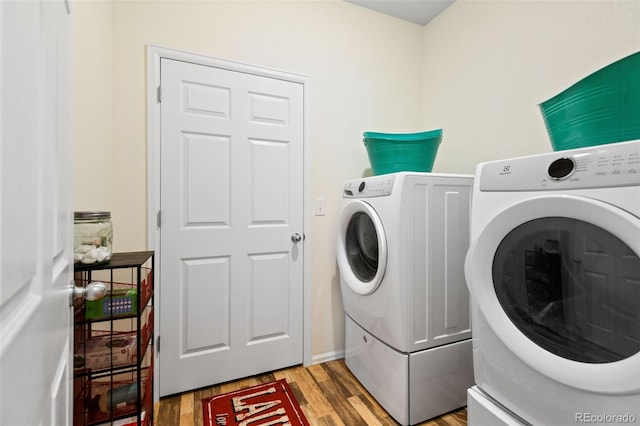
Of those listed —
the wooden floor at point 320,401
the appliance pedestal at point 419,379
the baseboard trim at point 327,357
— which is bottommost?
the wooden floor at point 320,401

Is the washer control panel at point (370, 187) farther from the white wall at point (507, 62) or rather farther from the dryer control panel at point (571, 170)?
the white wall at point (507, 62)

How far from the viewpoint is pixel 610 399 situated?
76 centimetres

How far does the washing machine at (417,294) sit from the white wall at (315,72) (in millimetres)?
459

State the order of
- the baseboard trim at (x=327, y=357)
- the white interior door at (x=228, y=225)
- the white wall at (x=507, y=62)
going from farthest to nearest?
the baseboard trim at (x=327, y=357) → the white interior door at (x=228, y=225) → the white wall at (x=507, y=62)

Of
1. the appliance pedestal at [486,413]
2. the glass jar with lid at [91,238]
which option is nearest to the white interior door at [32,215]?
the glass jar with lid at [91,238]

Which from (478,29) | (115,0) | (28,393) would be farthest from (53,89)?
(478,29)

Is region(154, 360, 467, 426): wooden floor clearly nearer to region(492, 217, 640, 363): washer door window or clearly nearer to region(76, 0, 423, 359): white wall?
region(76, 0, 423, 359): white wall

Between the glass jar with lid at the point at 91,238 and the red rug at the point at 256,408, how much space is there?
1.03m

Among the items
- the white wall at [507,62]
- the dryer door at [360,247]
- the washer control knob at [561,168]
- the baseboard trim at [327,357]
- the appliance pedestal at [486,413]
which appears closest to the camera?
the washer control knob at [561,168]

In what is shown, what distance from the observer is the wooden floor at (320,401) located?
1.53 metres

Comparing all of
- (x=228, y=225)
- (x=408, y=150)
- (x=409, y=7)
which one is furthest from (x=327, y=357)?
(x=409, y=7)

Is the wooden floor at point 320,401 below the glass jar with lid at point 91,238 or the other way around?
below

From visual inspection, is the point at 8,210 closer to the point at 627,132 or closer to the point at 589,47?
the point at 627,132

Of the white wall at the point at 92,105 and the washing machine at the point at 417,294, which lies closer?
the white wall at the point at 92,105
